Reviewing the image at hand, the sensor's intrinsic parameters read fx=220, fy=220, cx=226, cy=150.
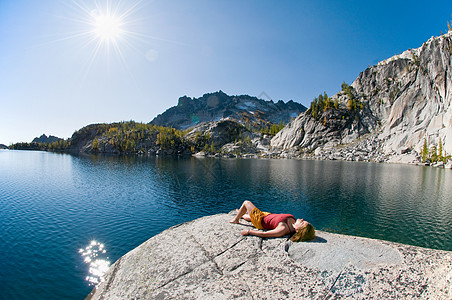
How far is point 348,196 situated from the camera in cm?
4028

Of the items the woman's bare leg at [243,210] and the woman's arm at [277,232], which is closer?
the woman's arm at [277,232]

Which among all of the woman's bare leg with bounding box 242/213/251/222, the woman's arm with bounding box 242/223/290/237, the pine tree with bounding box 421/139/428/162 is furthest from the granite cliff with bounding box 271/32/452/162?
the woman's arm with bounding box 242/223/290/237

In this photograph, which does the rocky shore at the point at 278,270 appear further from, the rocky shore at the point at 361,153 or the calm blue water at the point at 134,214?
the rocky shore at the point at 361,153

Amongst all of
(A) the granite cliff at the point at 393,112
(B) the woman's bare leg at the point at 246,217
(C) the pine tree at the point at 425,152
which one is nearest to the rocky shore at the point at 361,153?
(A) the granite cliff at the point at 393,112

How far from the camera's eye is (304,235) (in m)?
10.5

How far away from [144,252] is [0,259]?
601 inches

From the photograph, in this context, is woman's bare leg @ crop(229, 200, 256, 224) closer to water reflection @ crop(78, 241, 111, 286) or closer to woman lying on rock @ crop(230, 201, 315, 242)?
→ woman lying on rock @ crop(230, 201, 315, 242)

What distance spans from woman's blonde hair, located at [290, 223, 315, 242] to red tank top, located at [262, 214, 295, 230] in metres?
1.03

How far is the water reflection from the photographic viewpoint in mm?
15785

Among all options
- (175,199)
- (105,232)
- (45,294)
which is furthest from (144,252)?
(175,199)

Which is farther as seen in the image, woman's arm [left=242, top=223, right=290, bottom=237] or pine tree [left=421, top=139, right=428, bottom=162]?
pine tree [left=421, top=139, right=428, bottom=162]

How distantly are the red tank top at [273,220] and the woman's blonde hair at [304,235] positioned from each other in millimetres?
1027

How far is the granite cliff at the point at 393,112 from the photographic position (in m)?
124

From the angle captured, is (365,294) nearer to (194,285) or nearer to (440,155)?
(194,285)
